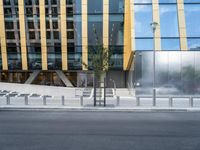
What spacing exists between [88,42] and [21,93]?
1016cm

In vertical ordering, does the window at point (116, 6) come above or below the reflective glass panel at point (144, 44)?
above

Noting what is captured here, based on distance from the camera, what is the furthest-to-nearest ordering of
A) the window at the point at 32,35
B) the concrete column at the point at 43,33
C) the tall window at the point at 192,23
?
the window at the point at 32,35 < the concrete column at the point at 43,33 < the tall window at the point at 192,23

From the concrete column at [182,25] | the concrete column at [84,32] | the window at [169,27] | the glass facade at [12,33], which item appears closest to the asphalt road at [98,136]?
the window at [169,27]

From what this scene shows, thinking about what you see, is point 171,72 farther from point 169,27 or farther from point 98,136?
point 98,136

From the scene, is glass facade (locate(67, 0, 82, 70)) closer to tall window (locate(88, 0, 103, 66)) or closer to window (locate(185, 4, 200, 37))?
tall window (locate(88, 0, 103, 66))

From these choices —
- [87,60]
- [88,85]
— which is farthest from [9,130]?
[88,85]

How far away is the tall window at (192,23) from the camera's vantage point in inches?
1159

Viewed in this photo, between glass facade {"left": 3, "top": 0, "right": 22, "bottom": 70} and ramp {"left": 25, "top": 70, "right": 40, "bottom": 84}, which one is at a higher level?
glass facade {"left": 3, "top": 0, "right": 22, "bottom": 70}

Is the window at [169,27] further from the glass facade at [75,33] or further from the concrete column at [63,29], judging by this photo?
the concrete column at [63,29]

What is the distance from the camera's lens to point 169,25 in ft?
101

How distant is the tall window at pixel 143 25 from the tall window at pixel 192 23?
3.65 meters

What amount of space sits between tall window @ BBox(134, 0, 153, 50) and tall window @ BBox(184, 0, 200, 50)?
3.65 metres

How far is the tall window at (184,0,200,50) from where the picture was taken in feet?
96.6

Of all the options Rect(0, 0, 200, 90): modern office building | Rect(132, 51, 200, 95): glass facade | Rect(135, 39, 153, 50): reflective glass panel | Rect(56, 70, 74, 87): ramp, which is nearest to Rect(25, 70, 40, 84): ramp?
Rect(0, 0, 200, 90): modern office building
